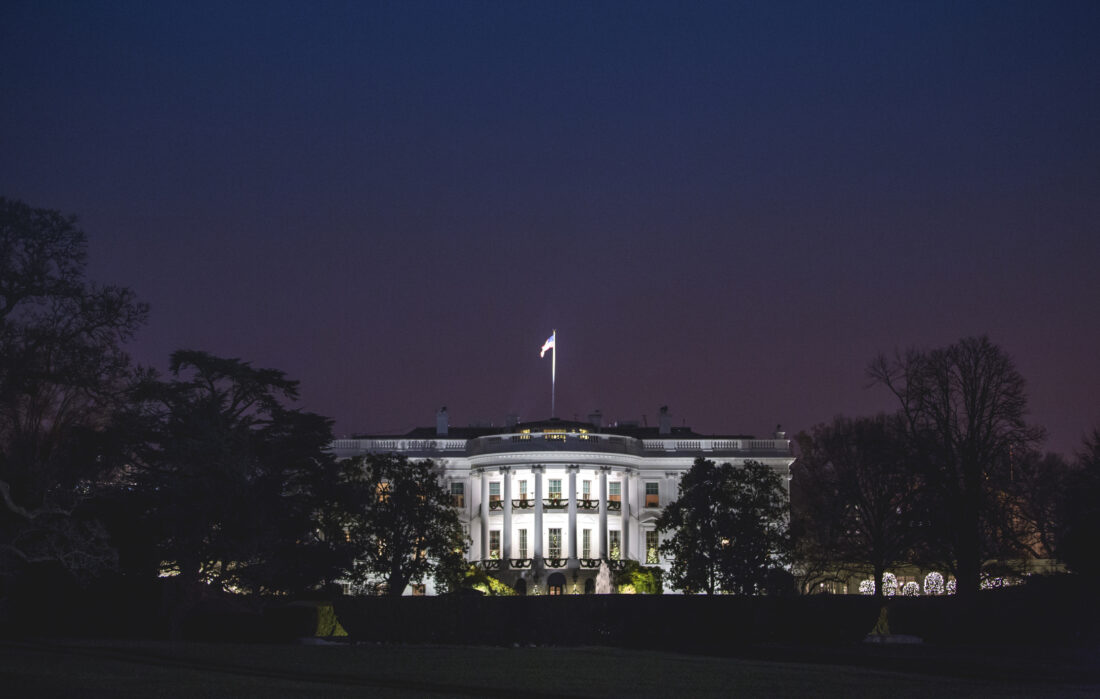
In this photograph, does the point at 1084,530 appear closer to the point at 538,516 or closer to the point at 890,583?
the point at 890,583

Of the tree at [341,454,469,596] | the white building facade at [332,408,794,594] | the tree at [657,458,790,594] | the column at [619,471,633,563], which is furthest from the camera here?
the column at [619,471,633,563]

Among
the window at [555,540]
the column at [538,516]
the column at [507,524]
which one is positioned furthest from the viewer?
the window at [555,540]

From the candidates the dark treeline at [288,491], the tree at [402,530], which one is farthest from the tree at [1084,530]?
the tree at [402,530]

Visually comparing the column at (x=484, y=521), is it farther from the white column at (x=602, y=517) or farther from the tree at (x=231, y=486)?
the tree at (x=231, y=486)

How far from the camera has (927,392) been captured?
220 feet

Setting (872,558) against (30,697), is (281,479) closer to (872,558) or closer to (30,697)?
(30,697)

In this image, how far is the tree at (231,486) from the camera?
48.9 metres

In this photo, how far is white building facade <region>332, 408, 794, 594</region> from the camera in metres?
90.8

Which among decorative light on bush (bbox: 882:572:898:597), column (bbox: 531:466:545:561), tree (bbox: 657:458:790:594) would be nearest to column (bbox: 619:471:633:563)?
column (bbox: 531:466:545:561)

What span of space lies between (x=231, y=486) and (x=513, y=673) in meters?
24.4

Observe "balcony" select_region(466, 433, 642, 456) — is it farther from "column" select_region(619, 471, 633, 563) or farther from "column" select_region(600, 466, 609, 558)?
"column" select_region(600, 466, 609, 558)

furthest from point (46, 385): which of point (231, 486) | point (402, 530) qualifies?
point (402, 530)

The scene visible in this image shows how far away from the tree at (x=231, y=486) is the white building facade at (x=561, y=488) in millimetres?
37994

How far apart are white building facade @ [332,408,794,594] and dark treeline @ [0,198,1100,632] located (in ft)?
40.8
